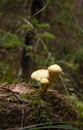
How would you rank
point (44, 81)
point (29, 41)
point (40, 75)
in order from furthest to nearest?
point (29, 41)
point (40, 75)
point (44, 81)

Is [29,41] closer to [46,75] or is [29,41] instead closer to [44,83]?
[46,75]

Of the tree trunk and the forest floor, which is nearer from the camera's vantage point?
the forest floor

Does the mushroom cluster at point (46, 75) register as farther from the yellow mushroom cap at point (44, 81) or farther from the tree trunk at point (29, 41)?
the tree trunk at point (29, 41)

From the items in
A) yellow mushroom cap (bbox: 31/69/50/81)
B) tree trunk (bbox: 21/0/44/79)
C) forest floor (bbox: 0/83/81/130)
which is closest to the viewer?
forest floor (bbox: 0/83/81/130)

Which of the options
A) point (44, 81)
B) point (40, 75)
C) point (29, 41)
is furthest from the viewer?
point (29, 41)

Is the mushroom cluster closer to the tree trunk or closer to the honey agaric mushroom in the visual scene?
the honey agaric mushroom

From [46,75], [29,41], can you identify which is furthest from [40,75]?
[29,41]

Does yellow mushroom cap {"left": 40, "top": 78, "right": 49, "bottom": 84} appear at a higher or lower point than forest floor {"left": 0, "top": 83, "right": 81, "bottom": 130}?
higher

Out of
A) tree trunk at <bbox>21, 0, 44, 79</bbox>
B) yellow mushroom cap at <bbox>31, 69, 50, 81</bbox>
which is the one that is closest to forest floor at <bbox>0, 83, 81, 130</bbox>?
yellow mushroom cap at <bbox>31, 69, 50, 81</bbox>

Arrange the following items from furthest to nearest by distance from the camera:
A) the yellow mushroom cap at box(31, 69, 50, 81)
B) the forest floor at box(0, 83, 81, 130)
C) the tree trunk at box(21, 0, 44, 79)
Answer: the tree trunk at box(21, 0, 44, 79), the yellow mushroom cap at box(31, 69, 50, 81), the forest floor at box(0, 83, 81, 130)

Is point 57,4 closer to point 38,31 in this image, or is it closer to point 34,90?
→ point 38,31
